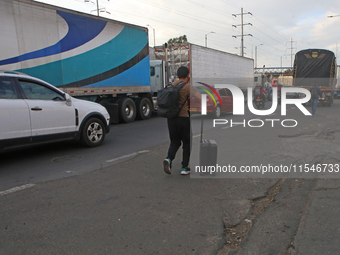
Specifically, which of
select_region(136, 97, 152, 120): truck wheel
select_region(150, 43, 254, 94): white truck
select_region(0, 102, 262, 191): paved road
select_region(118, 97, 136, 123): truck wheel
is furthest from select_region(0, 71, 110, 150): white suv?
select_region(150, 43, 254, 94): white truck

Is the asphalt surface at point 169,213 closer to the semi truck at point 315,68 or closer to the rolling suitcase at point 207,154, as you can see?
the rolling suitcase at point 207,154

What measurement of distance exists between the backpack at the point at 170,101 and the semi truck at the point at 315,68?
784 inches

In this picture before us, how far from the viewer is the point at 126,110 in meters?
13.4

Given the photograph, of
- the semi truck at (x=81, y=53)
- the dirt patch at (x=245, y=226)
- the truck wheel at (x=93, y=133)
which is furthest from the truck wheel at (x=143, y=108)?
the dirt patch at (x=245, y=226)

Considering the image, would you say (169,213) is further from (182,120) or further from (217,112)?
(217,112)

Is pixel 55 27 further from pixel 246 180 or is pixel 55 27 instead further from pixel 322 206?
pixel 322 206

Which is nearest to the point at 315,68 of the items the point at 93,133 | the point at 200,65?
the point at 200,65

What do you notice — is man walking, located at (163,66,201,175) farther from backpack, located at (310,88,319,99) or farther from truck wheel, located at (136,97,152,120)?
backpack, located at (310,88,319,99)

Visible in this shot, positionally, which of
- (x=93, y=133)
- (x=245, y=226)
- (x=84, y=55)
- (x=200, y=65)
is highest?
(x=200, y=65)

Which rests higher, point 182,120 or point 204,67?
point 204,67

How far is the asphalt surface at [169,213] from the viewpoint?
10.3 feet

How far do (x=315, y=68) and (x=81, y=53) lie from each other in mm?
18172

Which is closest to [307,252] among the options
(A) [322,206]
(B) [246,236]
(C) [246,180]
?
(B) [246,236]

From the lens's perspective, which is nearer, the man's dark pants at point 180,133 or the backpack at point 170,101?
the backpack at point 170,101
